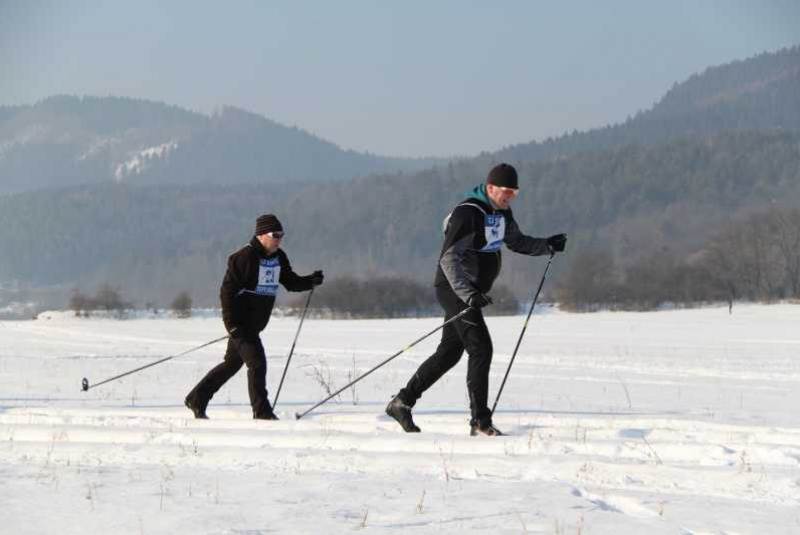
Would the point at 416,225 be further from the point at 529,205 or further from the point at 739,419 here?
the point at 739,419

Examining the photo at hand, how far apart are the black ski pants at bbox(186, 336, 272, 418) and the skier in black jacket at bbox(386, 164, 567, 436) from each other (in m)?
1.48

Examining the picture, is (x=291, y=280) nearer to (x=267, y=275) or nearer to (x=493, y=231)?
(x=267, y=275)

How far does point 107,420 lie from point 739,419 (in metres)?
5.77

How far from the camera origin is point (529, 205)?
181 metres

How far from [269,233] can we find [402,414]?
2.30 meters

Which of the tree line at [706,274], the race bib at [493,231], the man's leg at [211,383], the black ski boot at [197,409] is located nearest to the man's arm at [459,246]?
the race bib at [493,231]

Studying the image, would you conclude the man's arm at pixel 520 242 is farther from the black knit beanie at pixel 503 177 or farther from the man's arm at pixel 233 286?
the man's arm at pixel 233 286

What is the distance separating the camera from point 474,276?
797 centimetres

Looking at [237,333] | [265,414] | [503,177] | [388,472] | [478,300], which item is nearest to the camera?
[388,472]

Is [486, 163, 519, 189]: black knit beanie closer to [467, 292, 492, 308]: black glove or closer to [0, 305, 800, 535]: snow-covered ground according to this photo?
[467, 292, 492, 308]: black glove

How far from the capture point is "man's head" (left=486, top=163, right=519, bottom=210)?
315 inches

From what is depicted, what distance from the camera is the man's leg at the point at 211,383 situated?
9.38 meters

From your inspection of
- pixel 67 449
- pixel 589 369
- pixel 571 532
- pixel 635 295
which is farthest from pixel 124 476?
pixel 635 295

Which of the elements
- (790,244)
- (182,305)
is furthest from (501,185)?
(790,244)
